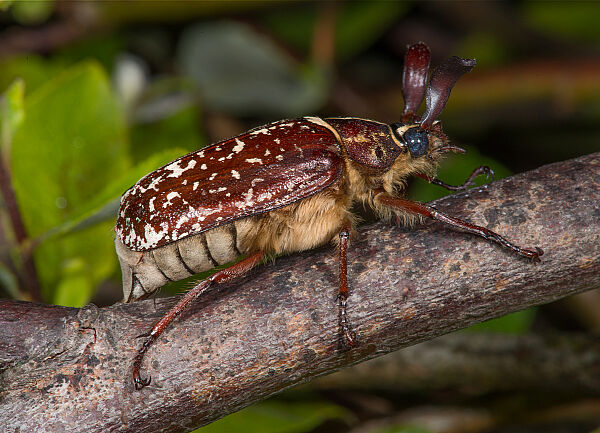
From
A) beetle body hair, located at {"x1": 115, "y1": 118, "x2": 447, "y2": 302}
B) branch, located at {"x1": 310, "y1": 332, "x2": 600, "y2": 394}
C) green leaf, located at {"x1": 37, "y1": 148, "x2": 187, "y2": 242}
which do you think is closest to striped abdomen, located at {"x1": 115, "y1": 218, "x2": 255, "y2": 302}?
beetle body hair, located at {"x1": 115, "y1": 118, "x2": 447, "y2": 302}

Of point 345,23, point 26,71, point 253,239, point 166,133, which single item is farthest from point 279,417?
point 345,23

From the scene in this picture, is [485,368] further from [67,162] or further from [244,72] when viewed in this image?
[244,72]

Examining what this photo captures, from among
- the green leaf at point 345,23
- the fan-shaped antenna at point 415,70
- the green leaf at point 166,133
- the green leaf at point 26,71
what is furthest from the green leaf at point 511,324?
the green leaf at point 26,71

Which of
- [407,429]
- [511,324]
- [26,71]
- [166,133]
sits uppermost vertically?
[26,71]

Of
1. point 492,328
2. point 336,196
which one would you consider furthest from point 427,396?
point 336,196

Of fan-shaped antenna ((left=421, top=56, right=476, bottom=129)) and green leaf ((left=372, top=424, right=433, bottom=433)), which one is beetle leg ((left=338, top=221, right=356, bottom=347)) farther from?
green leaf ((left=372, top=424, right=433, bottom=433))

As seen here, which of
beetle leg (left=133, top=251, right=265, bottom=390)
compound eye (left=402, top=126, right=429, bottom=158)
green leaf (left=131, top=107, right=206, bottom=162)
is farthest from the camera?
green leaf (left=131, top=107, right=206, bottom=162)
